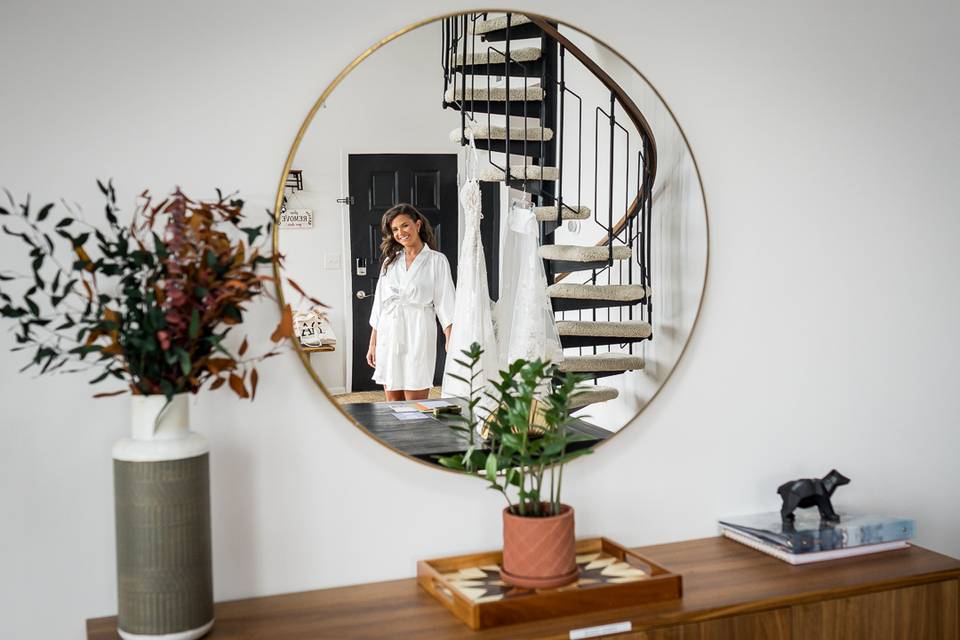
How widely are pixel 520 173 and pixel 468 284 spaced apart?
264 millimetres

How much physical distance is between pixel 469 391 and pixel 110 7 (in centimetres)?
99

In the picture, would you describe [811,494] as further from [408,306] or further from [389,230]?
[389,230]

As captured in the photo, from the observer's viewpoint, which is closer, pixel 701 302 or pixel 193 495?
pixel 193 495

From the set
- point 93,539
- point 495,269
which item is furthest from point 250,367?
point 495,269

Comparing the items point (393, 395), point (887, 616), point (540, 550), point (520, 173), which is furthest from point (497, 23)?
point (887, 616)

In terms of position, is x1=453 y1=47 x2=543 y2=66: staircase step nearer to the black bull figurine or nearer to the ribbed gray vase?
the ribbed gray vase

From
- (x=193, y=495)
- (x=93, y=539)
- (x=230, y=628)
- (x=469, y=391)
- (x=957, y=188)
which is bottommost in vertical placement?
(x=230, y=628)

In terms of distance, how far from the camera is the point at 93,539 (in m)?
1.59

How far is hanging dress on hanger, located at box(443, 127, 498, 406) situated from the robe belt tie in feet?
0.32

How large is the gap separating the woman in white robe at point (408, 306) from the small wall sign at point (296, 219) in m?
0.14

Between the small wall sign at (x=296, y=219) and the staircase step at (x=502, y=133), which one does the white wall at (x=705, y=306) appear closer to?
the small wall sign at (x=296, y=219)

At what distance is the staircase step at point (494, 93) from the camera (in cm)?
175

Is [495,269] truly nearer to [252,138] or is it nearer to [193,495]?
[252,138]

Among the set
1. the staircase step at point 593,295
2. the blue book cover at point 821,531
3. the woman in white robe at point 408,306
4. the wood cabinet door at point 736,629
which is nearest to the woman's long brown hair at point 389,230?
the woman in white robe at point 408,306
